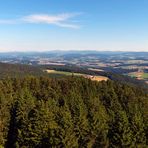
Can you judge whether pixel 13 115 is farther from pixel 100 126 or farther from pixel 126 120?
pixel 126 120

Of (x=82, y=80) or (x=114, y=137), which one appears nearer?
(x=114, y=137)

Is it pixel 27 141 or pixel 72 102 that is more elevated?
pixel 72 102

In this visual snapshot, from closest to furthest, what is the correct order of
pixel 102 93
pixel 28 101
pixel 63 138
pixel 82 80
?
pixel 63 138 → pixel 28 101 → pixel 102 93 → pixel 82 80

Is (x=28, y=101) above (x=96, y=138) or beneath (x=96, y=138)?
above

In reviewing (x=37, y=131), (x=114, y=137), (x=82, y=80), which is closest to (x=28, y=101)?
(x=37, y=131)

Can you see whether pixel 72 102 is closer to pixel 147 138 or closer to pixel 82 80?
pixel 147 138

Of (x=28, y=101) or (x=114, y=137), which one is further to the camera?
(x=28, y=101)

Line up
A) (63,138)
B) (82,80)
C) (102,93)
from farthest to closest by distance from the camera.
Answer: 1. (82,80)
2. (102,93)
3. (63,138)

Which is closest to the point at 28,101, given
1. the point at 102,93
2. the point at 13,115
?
the point at 13,115

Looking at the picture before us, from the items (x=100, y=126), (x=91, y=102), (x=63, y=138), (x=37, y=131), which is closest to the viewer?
(x=63, y=138)
